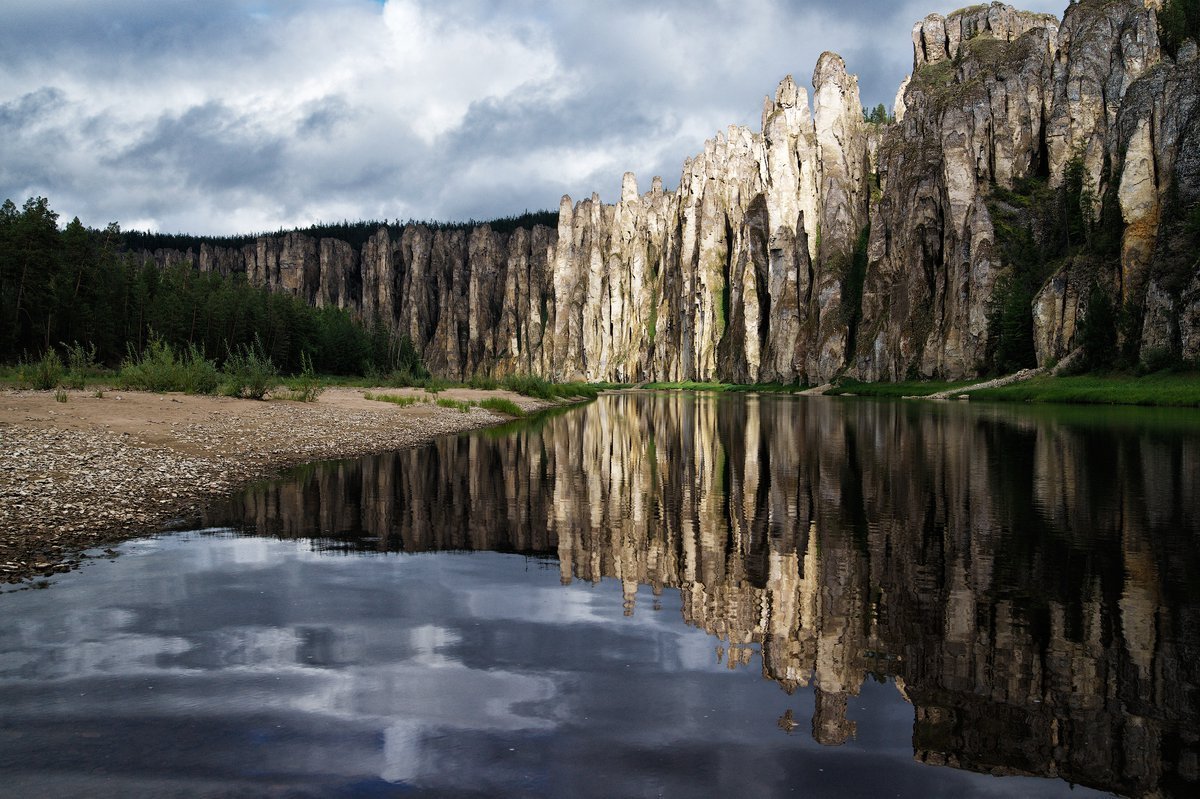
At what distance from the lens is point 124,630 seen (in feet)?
26.6

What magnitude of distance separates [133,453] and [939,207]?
105 meters

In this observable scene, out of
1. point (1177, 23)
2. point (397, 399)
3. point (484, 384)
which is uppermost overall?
point (1177, 23)

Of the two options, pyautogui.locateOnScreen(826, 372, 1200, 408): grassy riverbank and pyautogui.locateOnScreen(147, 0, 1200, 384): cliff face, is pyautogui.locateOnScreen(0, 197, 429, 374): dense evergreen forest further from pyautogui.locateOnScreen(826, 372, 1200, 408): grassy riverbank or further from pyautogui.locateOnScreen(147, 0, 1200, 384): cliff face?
pyautogui.locateOnScreen(147, 0, 1200, 384): cliff face

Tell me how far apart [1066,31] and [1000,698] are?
117m

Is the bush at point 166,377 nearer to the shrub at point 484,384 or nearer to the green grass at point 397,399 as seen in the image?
the green grass at point 397,399

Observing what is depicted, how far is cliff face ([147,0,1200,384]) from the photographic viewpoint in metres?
67.9

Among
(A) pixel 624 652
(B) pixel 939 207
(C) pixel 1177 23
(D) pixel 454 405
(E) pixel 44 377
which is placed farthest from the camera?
(B) pixel 939 207

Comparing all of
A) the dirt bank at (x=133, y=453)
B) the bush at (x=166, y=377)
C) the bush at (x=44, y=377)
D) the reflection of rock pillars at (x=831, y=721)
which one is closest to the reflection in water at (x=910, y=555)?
the reflection of rock pillars at (x=831, y=721)

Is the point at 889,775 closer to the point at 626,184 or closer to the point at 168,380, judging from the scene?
the point at 168,380

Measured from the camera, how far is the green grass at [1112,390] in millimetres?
49875

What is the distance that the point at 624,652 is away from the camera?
302 inches

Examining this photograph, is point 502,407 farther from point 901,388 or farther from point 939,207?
point 939,207

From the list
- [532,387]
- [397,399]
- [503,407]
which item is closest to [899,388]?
[532,387]

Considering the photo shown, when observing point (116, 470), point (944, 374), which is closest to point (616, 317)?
point (944, 374)
